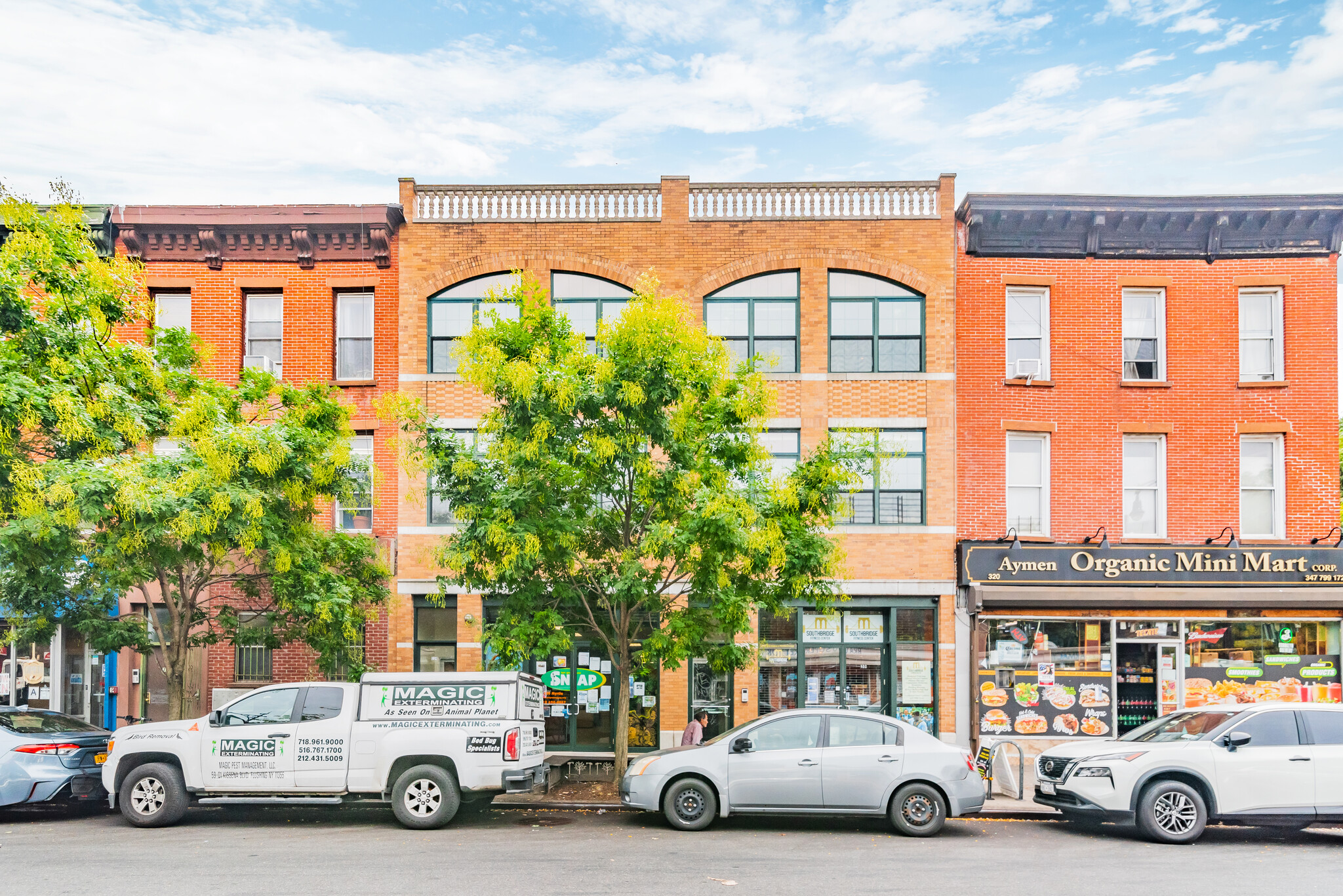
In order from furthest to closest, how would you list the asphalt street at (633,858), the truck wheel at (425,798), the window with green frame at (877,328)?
the window with green frame at (877,328) → the truck wheel at (425,798) → the asphalt street at (633,858)

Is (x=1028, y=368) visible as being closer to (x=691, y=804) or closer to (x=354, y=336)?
(x=691, y=804)

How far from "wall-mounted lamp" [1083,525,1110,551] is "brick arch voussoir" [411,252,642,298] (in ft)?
32.7

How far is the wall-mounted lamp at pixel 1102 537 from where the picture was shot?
19.3m

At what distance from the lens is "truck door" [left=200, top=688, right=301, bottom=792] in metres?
12.7

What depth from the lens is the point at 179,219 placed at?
19.9m

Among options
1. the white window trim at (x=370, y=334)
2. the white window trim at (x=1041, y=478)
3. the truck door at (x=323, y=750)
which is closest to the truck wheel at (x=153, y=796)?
the truck door at (x=323, y=750)

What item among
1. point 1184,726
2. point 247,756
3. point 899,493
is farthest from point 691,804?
point 899,493

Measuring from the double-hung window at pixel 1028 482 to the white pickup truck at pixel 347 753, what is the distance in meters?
11.3

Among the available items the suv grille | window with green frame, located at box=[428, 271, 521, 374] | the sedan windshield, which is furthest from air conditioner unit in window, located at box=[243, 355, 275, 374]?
the sedan windshield

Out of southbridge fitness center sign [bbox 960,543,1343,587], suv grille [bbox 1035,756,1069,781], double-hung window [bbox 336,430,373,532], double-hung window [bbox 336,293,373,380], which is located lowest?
suv grille [bbox 1035,756,1069,781]

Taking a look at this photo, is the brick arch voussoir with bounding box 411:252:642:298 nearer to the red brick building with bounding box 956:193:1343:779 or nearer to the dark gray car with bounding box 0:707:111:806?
the red brick building with bounding box 956:193:1343:779

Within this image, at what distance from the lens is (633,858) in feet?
35.3

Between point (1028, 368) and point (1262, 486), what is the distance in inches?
201

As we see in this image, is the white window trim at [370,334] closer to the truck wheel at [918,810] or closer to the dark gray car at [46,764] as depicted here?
the dark gray car at [46,764]
